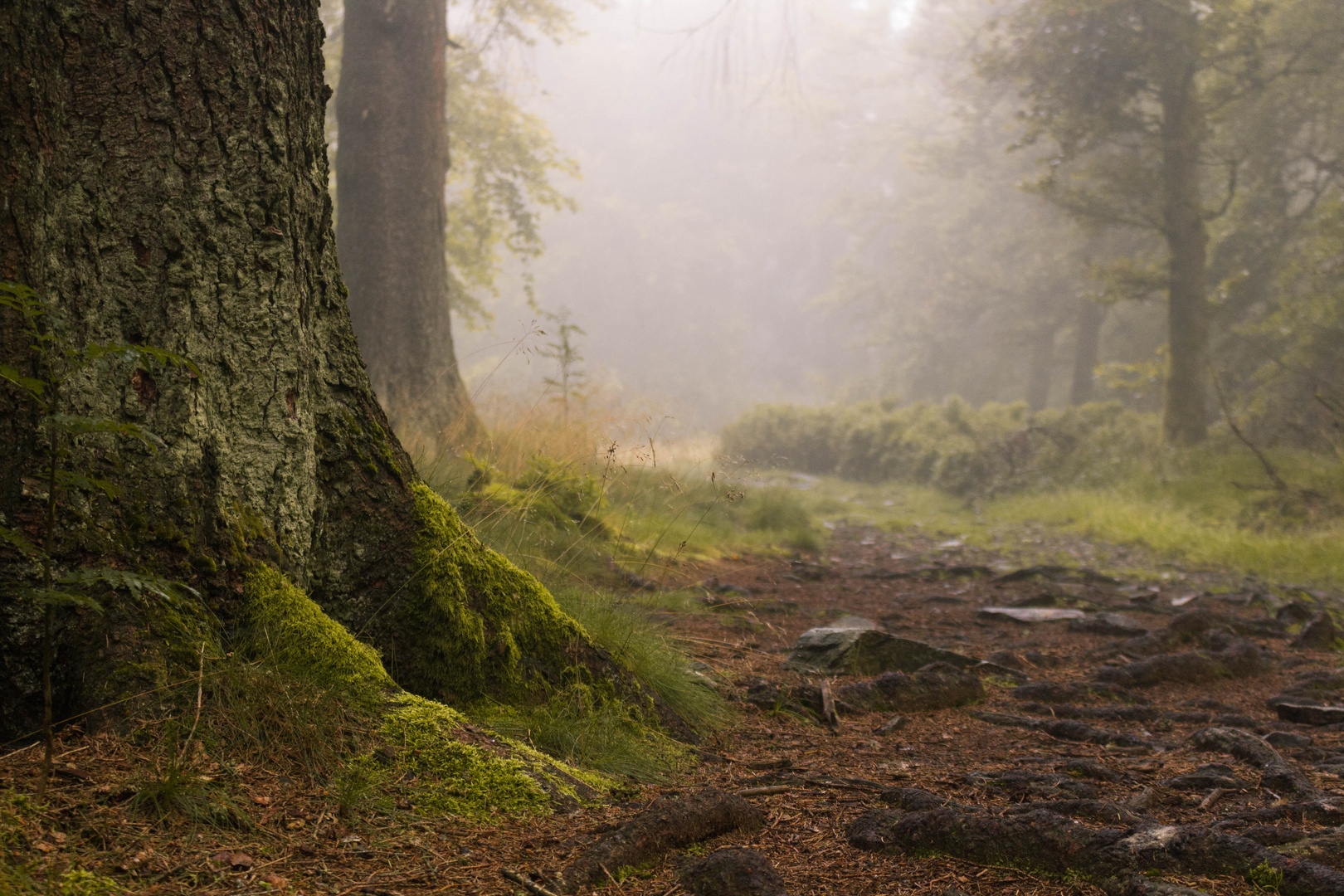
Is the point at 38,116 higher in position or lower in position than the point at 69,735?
higher

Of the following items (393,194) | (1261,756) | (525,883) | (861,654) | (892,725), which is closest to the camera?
(525,883)

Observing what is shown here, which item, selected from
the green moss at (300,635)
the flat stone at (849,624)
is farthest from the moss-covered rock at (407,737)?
the flat stone at (849,624)

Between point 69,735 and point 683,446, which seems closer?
point 69,735

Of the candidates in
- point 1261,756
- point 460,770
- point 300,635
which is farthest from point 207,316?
point 1261,756

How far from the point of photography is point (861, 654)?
3.60 metres

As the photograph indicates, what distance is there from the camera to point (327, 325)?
7.41 feet

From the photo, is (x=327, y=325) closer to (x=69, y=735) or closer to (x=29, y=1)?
(x=29, y=1)

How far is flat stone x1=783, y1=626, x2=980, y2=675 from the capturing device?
3.57m

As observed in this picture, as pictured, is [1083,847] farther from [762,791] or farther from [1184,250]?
[1184,250]

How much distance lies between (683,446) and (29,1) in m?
5.64

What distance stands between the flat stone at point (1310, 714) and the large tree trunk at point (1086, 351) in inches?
774

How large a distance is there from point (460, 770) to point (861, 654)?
84.3 inches

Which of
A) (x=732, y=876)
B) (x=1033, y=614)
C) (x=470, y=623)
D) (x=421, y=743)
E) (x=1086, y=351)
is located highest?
(x=1086, y=351)

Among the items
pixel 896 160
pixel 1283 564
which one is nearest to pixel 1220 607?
pixel 1283 564
